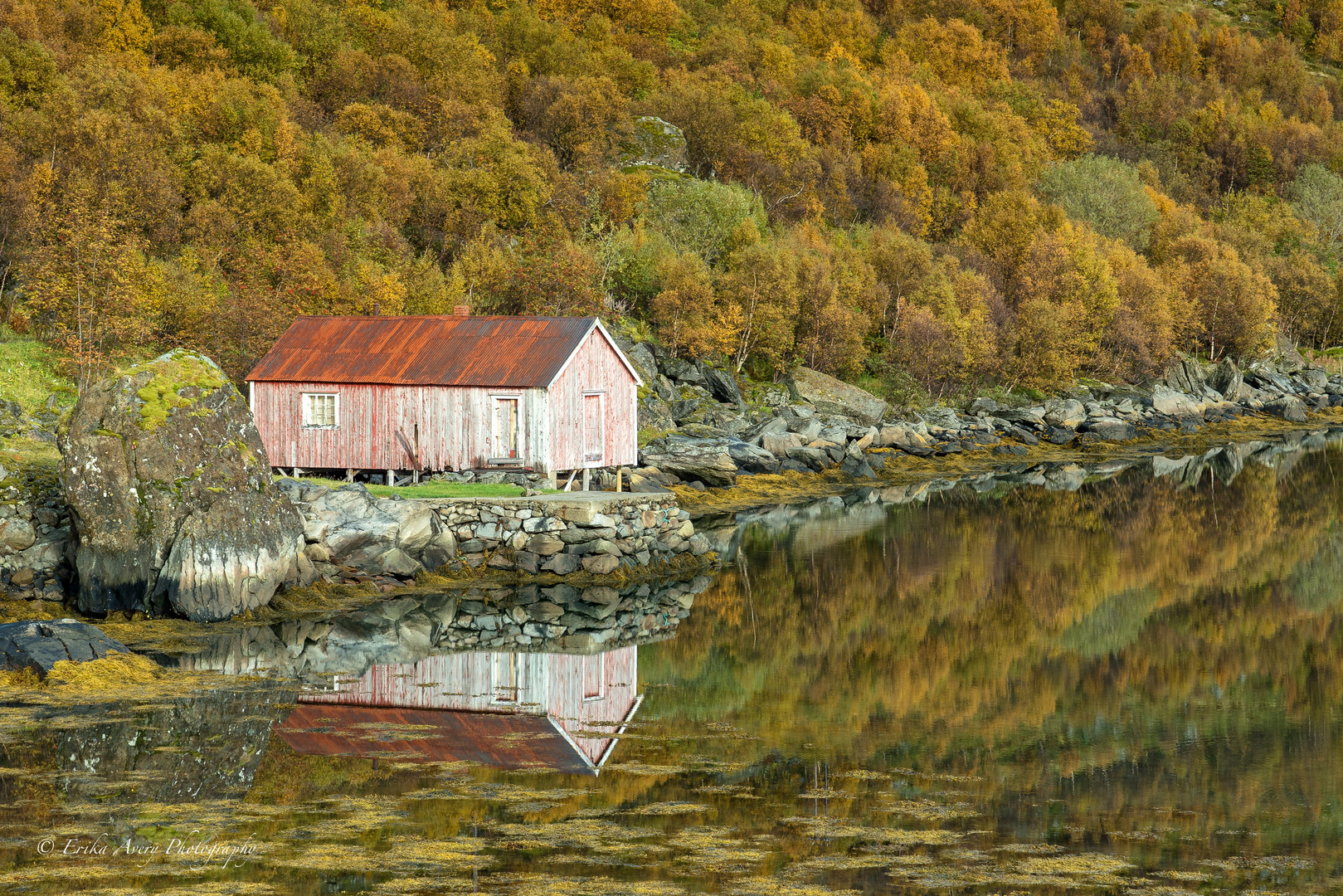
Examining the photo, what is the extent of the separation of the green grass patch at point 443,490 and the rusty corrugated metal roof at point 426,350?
276 cm

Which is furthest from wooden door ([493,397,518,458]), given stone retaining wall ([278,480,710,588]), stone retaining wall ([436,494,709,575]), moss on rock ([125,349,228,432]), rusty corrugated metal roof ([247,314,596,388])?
moss on rock ([125,349,228,432])

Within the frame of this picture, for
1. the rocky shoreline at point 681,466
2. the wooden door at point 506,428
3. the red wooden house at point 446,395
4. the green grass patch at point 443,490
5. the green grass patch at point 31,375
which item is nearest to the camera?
the rocky shoreline at point 681,466

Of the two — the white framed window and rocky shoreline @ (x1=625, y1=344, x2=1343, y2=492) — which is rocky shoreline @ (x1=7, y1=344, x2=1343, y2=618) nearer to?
rocky shoreline @ (x1=625, y1=344, x2=1343, y2=492)

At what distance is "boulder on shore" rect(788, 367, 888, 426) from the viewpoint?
5588cm

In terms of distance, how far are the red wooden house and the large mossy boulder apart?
8.38 meters

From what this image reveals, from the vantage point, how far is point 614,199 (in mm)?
69062

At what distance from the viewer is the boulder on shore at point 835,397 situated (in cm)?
5588

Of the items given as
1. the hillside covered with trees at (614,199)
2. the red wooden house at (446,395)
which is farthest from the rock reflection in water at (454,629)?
the hillside covered with trees at (614,199)

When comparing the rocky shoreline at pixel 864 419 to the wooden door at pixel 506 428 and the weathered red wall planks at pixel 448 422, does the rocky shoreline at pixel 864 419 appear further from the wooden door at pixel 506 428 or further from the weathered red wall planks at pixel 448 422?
the wooden door at pixel 506 428

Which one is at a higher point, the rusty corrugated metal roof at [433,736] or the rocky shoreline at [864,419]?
the rocky shoreline at [864,419]

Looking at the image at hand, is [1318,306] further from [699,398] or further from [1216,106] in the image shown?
[699,398]

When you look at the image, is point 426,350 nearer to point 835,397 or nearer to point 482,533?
point 482,533

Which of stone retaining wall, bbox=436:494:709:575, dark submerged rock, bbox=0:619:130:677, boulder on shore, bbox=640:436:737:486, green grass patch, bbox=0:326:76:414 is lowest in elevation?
dark submerged rock, bbox=0:619:130:677

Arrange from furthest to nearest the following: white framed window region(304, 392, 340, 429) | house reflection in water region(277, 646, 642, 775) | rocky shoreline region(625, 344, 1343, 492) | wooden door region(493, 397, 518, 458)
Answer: rocky shoreline region(625, 344, 1343, 492), white framed window region(304, 392, 340, 429), wooden door region(493, 397, 518, 458), house reflection in water region(277, 646, 642, 775)
